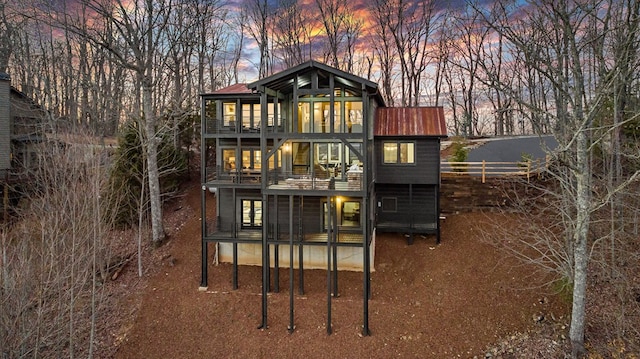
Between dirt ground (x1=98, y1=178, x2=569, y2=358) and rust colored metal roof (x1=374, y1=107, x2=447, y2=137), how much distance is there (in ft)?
16.6

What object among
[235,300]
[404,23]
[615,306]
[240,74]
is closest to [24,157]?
[240,74]

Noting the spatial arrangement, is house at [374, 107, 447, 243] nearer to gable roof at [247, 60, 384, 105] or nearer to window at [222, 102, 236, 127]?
gable roof at [247, 60, 384, 105]

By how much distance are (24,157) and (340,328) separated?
2371 cm

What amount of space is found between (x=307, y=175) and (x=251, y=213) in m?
3.12

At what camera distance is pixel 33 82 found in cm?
2834

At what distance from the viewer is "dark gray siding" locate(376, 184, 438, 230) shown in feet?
55.8

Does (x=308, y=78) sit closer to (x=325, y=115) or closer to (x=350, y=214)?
(x=325, y=115)

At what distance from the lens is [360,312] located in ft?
40.6

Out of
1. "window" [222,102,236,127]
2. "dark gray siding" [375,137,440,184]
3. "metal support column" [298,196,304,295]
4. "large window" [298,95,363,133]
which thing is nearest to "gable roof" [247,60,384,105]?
"large window" [298,95,363,133]

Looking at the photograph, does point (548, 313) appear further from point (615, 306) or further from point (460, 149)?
point (460, 149)

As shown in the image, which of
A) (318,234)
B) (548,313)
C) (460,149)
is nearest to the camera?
(548,313)

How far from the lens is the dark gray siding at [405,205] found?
17.0 m

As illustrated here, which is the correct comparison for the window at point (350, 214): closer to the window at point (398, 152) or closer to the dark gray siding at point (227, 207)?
the window at point (398, 152)

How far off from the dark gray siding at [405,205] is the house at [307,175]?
0.05 meters
